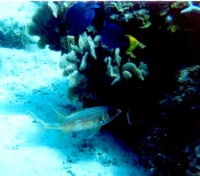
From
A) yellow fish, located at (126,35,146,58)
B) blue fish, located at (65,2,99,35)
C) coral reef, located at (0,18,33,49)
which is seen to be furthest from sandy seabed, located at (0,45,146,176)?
coral reef, located at (0,18,33,49)

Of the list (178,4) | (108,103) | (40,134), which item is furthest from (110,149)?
(178,4)

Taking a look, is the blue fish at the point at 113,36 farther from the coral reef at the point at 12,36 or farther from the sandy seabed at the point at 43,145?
the coral reef at the point at 12,36

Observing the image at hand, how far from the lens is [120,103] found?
13.5ft

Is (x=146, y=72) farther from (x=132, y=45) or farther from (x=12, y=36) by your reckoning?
(x=12, y=36)

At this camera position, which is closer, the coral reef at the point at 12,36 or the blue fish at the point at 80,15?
the blue fish at the point at 80,15

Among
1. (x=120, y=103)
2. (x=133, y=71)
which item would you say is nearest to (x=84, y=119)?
(x=120, y=103)

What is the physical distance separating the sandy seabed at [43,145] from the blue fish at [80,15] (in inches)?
67.3

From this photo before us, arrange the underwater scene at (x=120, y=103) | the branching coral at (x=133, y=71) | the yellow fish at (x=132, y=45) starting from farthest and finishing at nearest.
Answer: the yellow fish at (x=132, y=45) → the branching coral at (x=133, y=71) → the underwater scene at (x=120, y=103)

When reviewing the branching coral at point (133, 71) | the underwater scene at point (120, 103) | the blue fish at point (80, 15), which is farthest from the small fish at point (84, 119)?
the blue fish at point (80, 15)

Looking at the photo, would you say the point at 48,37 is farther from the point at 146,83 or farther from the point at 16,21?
the point at 16,21

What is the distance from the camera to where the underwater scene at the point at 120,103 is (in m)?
3.33

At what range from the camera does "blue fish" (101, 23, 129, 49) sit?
3709 millimetres

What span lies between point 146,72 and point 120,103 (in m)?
0.70

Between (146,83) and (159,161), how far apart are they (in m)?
1.28
